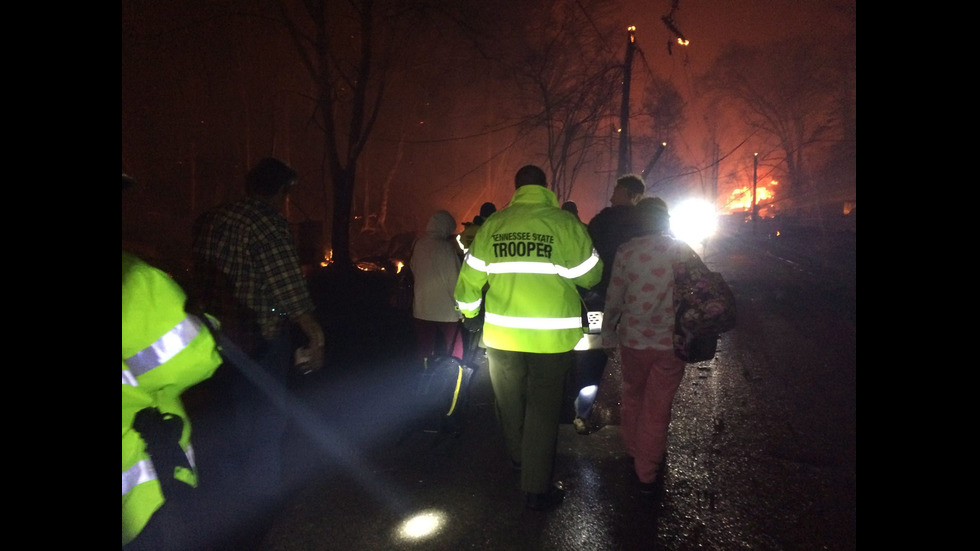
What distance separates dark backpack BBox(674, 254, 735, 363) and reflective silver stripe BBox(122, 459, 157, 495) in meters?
2.83

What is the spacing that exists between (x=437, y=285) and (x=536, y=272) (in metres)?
1.89

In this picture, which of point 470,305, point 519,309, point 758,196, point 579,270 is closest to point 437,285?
point 470,305

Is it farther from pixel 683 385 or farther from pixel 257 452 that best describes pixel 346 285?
pixel 257 452

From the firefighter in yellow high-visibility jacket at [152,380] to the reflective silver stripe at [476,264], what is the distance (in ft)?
6.15

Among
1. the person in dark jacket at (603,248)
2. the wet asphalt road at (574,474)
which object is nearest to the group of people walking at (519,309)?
the wet asphalt road at (574,474)

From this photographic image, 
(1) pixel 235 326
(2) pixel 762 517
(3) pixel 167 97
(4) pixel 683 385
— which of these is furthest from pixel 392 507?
(3) pixel 167 97

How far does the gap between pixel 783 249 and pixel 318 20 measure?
84.9 feet

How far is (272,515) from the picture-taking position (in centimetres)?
326

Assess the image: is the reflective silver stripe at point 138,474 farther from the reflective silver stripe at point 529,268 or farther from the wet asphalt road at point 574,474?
the reflective silver stripe at point 529,268

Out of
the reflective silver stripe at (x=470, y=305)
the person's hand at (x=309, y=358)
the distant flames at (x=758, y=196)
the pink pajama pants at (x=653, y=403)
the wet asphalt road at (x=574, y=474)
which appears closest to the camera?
the wet asphalt road at (x=574, y=474)

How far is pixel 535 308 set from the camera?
3.24 metres

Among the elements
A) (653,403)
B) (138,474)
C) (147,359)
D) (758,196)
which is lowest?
(653,403)

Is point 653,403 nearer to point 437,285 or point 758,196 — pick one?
point 437,285

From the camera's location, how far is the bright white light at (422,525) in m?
3.03
